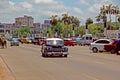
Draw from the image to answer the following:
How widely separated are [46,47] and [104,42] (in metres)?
13.8

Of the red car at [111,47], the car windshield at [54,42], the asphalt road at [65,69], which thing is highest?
the car windshield at [54,42]

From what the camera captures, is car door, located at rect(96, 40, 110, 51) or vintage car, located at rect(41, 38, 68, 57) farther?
car door, located at rect(96, 40, 110, 51)

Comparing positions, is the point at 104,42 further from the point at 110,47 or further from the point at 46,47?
the point at 46,47

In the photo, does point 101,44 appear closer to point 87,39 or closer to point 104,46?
point 104,46

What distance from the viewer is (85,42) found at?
8525 centimetres

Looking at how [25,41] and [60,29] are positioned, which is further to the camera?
[60,29]

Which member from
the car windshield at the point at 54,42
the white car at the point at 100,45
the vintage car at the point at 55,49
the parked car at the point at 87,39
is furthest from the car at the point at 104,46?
the parked car at the point at 87,39

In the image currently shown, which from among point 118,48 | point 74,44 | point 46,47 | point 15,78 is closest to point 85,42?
point 74,44

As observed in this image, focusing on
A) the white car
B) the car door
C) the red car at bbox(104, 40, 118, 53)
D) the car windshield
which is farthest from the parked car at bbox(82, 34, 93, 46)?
the car windshield

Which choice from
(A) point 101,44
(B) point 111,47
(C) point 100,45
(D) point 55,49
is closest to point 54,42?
(D) point 55,49

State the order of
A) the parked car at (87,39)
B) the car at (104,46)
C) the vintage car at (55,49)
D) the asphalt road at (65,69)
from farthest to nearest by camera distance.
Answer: the parked car at (87,39)
the car at (104,46)
the vintage car at (55,49)
the asphalt road at (65,69)

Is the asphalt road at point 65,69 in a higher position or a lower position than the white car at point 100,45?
lower

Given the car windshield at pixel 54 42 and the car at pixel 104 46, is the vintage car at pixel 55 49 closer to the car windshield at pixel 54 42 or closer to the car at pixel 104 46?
the car windshield at pixel 54 42

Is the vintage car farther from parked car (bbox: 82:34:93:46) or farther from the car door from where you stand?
parked car (bbox: 82:34:93:46)
